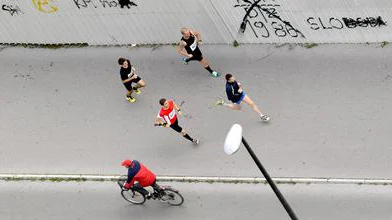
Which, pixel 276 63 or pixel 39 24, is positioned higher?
pixel 39 24

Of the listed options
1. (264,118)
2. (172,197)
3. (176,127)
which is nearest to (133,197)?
(172,197)

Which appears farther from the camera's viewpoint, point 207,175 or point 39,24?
point 39,24

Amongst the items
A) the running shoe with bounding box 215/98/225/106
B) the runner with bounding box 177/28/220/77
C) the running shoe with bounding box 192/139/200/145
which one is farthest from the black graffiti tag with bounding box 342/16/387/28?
the running shoe with bounding box 192/139/200/145

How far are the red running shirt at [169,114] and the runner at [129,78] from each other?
4.38 feet

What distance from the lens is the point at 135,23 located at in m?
11.6

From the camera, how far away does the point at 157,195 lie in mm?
9586

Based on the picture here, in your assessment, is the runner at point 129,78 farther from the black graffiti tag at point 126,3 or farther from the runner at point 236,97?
the runner at point 236,97

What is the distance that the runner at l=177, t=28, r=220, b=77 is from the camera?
10.4 meters

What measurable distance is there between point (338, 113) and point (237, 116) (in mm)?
2244

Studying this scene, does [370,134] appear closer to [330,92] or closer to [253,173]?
[330,92]

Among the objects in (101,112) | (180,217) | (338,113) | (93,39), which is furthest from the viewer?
(93,39)

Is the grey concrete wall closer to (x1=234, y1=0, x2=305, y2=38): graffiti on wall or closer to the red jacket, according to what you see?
(x1=234, y1=0, x2=305, y2=38): graffiti on wall

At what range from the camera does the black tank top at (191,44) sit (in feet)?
34.3

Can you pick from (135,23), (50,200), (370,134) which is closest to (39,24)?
(135,23)
